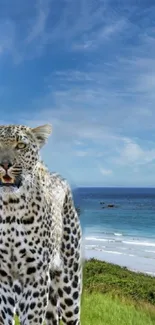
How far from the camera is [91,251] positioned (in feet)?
86.3

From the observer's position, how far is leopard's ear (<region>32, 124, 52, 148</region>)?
10.0 ft

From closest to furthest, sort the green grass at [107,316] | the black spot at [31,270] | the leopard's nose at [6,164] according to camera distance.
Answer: the leopard's nose at [6,164] < the black spot at [31,270] < the green grass at [107,316]

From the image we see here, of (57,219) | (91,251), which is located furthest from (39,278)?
(91,251)

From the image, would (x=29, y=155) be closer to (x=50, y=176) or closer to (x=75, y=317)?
(x=50, y=176)

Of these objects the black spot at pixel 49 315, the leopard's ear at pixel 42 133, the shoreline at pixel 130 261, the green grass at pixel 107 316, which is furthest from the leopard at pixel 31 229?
the shoreline at pixel 130 261

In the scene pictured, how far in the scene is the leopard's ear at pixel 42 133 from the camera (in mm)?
3061

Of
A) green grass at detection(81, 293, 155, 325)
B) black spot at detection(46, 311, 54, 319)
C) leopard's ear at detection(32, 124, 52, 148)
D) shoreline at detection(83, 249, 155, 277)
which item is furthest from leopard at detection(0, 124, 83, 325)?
shoreline at detection(83, 249, 155, 277)

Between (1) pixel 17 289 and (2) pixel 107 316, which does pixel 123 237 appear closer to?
(2) pixel 107 316

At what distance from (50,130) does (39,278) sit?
73 centimetres

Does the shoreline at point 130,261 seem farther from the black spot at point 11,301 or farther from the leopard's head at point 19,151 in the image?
the leopard's head at point 19,151

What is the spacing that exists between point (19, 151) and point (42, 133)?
5.3 inches

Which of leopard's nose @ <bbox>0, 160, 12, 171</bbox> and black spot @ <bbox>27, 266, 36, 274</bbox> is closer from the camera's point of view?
leopard's nose @ <bbox>0, 160, 12, 171</bbox>

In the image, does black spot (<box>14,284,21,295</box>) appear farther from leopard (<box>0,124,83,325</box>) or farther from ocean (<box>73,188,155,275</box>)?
ocean (<box>73,188,155,275</box>)

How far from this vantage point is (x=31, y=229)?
3.27m
